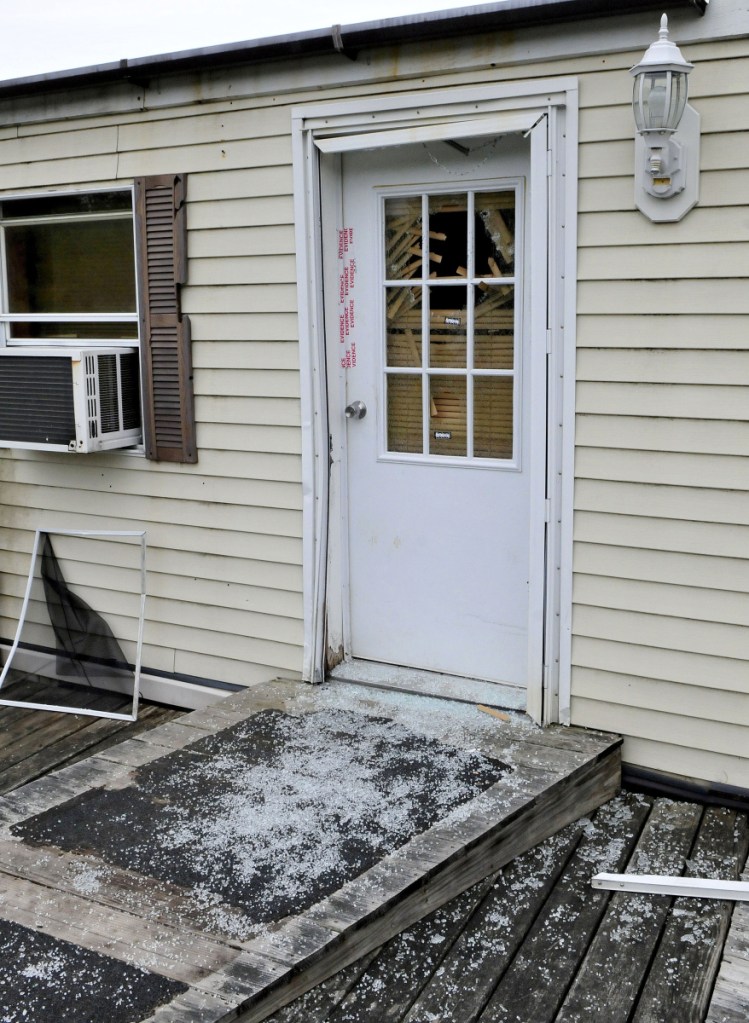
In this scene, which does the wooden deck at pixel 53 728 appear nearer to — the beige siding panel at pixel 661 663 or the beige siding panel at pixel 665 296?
the beige siding panel at pixel 661 663

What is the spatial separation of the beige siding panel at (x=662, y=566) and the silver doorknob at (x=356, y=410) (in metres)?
1.03

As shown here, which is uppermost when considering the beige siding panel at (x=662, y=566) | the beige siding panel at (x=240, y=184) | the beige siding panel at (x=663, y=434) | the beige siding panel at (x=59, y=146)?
the beige siding panel at (x=59, y=146)

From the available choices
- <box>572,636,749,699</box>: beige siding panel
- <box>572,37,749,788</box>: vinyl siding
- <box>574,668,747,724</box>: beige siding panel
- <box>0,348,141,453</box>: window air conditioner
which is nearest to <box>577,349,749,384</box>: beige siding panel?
<box>572,37,749,788</box>: vinyl siding

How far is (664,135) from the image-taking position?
3121mm

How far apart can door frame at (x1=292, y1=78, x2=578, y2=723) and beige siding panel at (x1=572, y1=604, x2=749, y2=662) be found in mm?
88

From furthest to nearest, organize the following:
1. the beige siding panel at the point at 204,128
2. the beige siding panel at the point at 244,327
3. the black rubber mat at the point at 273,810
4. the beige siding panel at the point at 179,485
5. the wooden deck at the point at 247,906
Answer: the beige siding panel at the point at 179,485, the beige siding panel at the point at 244,327, the beige siding panel at the point at 204,128, the black rubber mat at the point at 273,810, the wooden deck at the point at 247,906

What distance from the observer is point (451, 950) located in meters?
2.76

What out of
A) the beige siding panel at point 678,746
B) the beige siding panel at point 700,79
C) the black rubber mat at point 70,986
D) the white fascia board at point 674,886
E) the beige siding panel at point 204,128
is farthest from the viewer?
the beige siding panel at point 204,128

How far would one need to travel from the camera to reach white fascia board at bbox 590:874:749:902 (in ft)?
9.76

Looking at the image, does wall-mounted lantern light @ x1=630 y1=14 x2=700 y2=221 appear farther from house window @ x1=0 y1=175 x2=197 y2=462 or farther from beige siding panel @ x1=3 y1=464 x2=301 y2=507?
house window @ x1=0 y1=175 x2=197 y2=462

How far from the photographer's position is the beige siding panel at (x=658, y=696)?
3.43 meters

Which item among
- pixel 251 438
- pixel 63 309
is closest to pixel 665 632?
pixel 251 438

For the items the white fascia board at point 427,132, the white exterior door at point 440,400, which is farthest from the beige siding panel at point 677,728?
the white fascia board at point 427,132

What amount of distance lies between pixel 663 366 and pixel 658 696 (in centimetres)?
113
